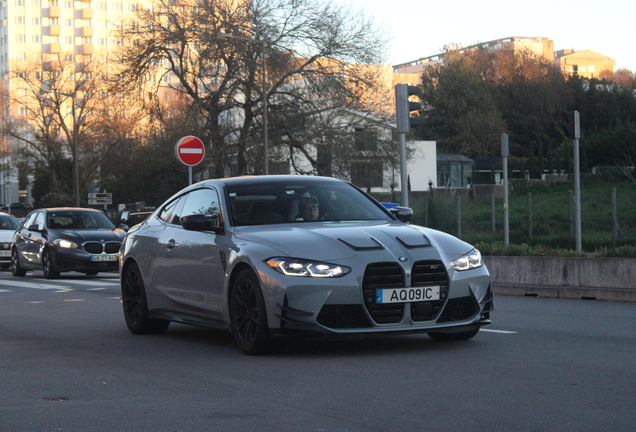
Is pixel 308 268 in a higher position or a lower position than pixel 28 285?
higher

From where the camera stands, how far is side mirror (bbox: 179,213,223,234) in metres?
8.06

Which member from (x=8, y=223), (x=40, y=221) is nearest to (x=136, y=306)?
(x=40, y=221)

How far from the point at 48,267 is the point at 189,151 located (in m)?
4.00

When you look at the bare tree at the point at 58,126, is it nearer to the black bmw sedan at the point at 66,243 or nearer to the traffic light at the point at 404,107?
the black bmw sedan at the point at 66,243

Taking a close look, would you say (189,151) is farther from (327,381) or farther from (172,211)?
(327,381)

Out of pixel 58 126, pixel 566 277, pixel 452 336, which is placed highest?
pixel 58 126

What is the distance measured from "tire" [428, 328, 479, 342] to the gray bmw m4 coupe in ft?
0.04

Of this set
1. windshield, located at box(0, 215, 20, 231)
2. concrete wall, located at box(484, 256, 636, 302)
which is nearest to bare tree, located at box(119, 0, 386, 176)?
windshield, located at box(0, 215, 20, 231)

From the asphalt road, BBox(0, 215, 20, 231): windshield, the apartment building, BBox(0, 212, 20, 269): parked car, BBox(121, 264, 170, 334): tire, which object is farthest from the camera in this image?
the apartment building

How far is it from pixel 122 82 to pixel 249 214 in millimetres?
34667

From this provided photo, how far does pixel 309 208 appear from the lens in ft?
27.2

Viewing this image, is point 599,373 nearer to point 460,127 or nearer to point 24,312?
point 24,312

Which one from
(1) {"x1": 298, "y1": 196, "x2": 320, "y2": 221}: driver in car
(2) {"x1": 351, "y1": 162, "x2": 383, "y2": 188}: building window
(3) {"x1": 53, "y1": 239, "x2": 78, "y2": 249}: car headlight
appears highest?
(2) {"x1": 351, "y1": 162, "x2": 383, "y2": 188}: building window

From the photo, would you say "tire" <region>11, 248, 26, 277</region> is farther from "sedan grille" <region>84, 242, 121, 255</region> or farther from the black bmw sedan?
"sedan grille" <region>84, 242, 121, 255</region>
